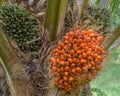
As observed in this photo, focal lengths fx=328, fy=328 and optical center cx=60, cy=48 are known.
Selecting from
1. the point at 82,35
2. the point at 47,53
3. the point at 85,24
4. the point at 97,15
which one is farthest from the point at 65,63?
the point at 97,15

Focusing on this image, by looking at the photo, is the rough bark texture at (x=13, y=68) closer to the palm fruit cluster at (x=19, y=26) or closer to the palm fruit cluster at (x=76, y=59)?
the palm fruit cluster at (x=19, y=26)

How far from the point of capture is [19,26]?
237 cm

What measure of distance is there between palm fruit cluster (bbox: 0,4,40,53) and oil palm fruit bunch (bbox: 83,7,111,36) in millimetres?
451

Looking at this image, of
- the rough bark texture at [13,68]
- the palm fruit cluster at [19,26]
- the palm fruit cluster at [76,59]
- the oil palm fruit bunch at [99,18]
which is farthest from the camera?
the oil palm fruit bunch at [99,18]

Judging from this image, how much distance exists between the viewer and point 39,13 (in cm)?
251

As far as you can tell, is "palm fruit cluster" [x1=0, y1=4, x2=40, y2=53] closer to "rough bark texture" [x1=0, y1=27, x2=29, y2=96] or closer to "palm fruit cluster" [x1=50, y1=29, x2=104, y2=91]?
"rough bark texture" [x1=0, y1=27, x2=29, y2=96]

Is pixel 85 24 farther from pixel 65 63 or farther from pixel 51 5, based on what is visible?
pixel 65 63

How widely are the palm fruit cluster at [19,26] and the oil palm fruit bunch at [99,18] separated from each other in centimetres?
45

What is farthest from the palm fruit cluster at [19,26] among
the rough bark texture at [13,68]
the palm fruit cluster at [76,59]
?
the palm fruit cluster at [76,59]

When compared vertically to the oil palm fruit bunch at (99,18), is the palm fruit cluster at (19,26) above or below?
above

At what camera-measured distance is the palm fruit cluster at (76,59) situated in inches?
78.6

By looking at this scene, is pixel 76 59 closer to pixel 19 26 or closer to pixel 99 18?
pixel 19 26

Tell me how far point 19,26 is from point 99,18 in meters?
0.72

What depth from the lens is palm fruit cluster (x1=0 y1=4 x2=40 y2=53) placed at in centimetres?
236
